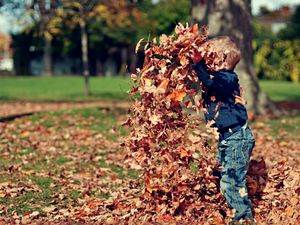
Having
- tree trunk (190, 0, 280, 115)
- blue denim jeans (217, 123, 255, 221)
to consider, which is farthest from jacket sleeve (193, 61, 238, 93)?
tree trunk (190, 0, 280, 115)

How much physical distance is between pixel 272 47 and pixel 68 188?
35055mm

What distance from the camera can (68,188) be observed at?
766 centimetres

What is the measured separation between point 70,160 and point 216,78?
4.52 m

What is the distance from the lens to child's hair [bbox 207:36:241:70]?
221 inches

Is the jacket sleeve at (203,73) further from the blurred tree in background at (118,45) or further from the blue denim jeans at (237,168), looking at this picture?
the blurred tree in background at (118,45)

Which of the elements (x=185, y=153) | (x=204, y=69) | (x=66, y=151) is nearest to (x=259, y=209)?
(x=185, y=153)

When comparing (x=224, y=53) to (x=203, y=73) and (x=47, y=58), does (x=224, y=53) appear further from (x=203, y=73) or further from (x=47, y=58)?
(x=47, y=58)

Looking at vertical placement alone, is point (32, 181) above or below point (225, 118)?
below

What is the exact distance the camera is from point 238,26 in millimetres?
14094

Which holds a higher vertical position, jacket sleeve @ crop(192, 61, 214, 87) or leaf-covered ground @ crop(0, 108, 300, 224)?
jacket sleeve @ crop(192, 61, 214, 87)

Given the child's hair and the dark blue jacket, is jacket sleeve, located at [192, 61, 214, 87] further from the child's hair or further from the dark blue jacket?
the child's hair

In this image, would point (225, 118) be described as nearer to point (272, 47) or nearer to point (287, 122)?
point (287, 122)

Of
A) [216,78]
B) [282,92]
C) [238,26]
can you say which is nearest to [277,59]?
[282,92]

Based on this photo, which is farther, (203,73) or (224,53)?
(224,53)
